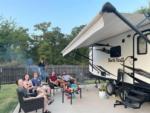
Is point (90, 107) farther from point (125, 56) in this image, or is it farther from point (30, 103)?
point (30, 103)

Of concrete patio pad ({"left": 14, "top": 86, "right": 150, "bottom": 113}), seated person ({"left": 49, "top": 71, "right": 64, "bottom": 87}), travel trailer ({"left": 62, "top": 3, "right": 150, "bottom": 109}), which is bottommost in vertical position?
concrete patio pad ({"left": 14, "top": 86, "right": 150, "bottom": 113})

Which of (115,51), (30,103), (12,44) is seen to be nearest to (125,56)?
(115,51)

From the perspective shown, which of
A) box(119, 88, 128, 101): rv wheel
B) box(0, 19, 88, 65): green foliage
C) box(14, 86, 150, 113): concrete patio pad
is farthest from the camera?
box(0, 19, 88, 65): green foliage

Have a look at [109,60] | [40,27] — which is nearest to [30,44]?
[40,27]

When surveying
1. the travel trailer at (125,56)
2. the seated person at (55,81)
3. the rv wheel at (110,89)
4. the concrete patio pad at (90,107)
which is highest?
the travel trailer at (125,56)

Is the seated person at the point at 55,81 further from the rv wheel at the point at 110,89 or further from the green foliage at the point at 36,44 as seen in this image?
the green foliage at the point at 36,44

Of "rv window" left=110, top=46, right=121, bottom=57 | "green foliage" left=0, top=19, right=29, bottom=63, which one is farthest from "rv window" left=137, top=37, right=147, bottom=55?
"green foliage" left=0, top=19, right=29, bottom=63

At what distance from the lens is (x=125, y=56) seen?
404 inches

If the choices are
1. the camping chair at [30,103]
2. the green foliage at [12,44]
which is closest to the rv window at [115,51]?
the camping chair at [30,103]

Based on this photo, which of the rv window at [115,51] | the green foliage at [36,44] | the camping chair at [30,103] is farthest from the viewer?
the green foliage at [36,44]

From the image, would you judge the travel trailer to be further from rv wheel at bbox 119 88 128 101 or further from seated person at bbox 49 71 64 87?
seated person at bbox 49 71 64 87

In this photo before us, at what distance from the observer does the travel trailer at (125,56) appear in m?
7.73

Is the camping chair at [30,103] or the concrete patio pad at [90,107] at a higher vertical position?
the camping chair at [30,103]

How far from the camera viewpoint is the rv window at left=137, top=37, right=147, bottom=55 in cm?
894
